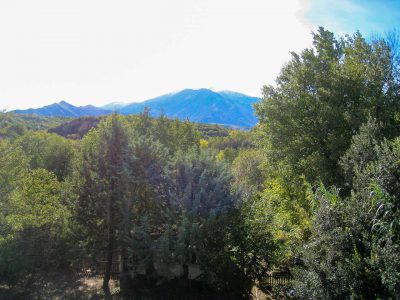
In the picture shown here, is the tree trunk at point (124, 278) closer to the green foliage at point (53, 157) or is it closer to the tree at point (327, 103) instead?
the tree at point (327, 103)

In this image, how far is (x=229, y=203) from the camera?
1576 centimetres

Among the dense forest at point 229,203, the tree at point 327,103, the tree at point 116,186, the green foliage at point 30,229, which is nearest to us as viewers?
the dense forest at point 229,203

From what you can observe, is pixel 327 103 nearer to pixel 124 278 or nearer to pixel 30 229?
pixel 124 278

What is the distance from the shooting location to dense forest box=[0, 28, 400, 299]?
33.8 feet

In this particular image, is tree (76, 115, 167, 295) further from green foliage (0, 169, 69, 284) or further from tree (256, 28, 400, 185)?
tree (256, 28, 400, 185)

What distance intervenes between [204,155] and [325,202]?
7445 mm

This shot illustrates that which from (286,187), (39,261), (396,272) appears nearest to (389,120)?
(286,187)

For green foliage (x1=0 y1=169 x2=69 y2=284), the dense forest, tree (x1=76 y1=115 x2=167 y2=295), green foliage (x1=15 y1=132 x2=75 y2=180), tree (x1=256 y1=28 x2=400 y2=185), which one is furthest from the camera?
green foliage (x1=15 y1=132 x2=75 y2=180)

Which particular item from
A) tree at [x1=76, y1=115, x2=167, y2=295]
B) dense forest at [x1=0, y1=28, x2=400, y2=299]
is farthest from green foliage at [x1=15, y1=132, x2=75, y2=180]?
tree at [x1=76, y1=115, x2=167, y2=295]

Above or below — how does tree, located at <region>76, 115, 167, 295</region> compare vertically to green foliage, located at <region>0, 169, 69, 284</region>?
above

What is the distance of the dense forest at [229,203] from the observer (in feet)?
33.8

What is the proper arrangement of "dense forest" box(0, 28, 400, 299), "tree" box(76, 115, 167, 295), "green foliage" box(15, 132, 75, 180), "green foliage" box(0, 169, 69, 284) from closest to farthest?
"dense forest" box(0, 28, 400, 299) < "tree" box(76, 115, 167, 295) < "green foliage" box(0, 169, 69, 284) < "green foliage" box(15, 132, 75, 180)

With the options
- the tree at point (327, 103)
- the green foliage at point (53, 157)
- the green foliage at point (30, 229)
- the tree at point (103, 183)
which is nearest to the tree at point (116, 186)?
the tree at point (103, 183)

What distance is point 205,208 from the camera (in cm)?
1540
